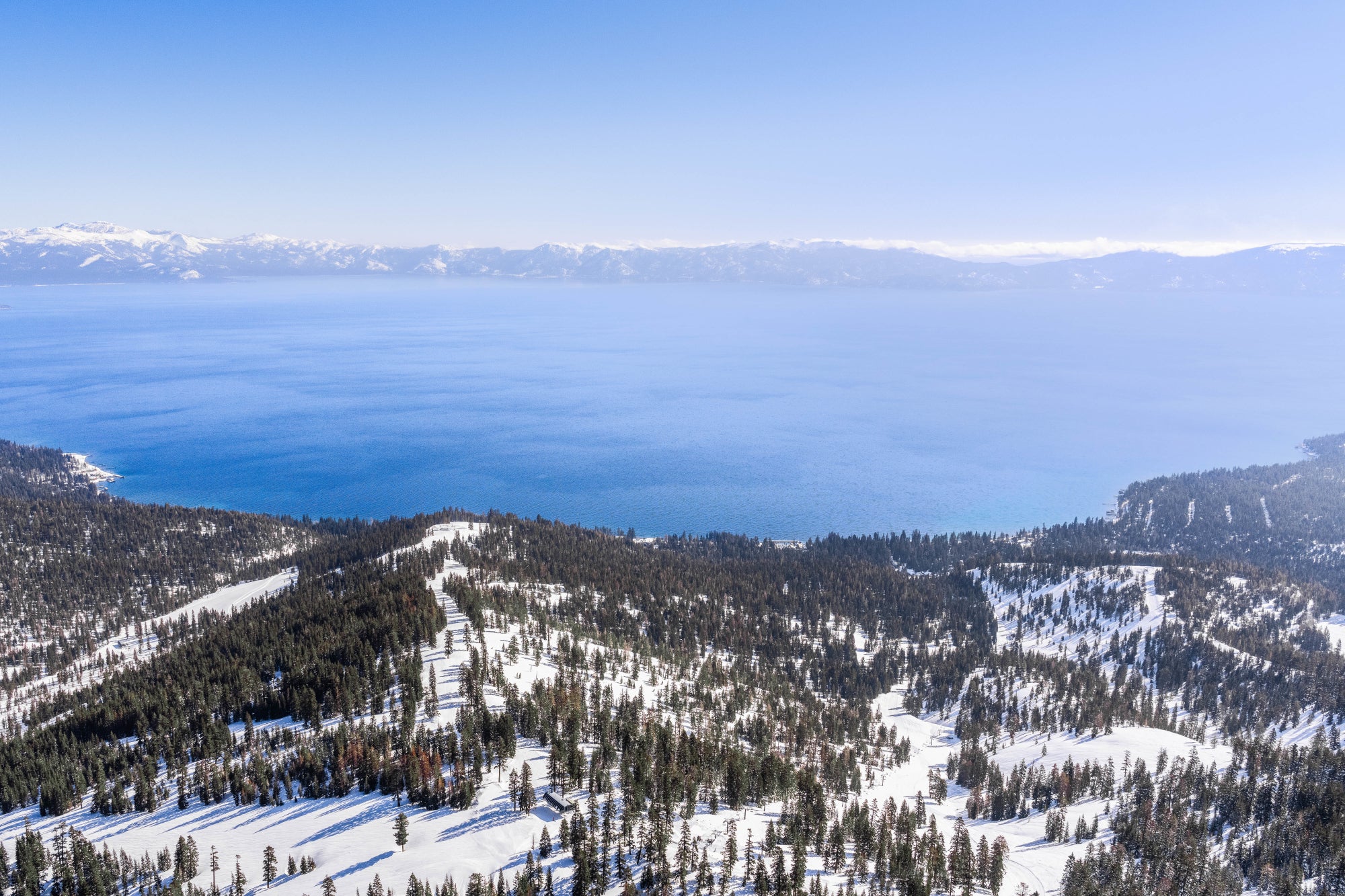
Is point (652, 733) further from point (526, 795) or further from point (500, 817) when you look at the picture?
point (500, 817)

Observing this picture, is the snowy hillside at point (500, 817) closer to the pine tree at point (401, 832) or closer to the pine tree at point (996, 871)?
the pine tree at point (401, 832)

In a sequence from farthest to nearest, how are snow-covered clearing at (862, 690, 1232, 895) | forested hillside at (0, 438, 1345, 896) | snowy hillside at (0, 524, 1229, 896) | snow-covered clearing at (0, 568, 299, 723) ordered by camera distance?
snow-covered clearing at (0, 568, 299, 723) < snow-covered clearing at (862, 690, 1232, 895) < forested hillside at (0, 438, 1345, 896) < snowy hillside at (0, 524, 1229, 896)

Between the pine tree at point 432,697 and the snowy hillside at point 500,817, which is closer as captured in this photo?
the snowy hillside at point 500,817

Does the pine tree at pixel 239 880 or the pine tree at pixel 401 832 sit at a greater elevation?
the pine tree at pixel 401 832

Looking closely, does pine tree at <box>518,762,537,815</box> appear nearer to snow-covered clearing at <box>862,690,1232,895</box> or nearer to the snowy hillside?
the snowy hillside

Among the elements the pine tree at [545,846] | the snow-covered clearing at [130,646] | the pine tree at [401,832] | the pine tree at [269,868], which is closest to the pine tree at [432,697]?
the pine tree at [401,832]

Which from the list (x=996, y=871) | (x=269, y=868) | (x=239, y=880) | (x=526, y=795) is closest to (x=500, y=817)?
(x=526, y=795)

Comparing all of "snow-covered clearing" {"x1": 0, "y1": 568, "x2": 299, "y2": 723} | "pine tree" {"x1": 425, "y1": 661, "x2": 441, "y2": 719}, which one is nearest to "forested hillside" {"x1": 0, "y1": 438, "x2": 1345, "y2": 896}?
"pine tree" {"x1": 425, "y1": 661, "x2": 441, "y2": 719}

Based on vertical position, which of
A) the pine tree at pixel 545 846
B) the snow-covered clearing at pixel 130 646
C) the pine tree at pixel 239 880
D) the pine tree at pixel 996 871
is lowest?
the snow-covered clearing at pixel 130 646

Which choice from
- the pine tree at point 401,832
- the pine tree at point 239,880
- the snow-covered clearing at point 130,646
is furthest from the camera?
the snow-covered clearing at point 130,646

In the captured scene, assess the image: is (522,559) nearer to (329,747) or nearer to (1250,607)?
(329,747)
